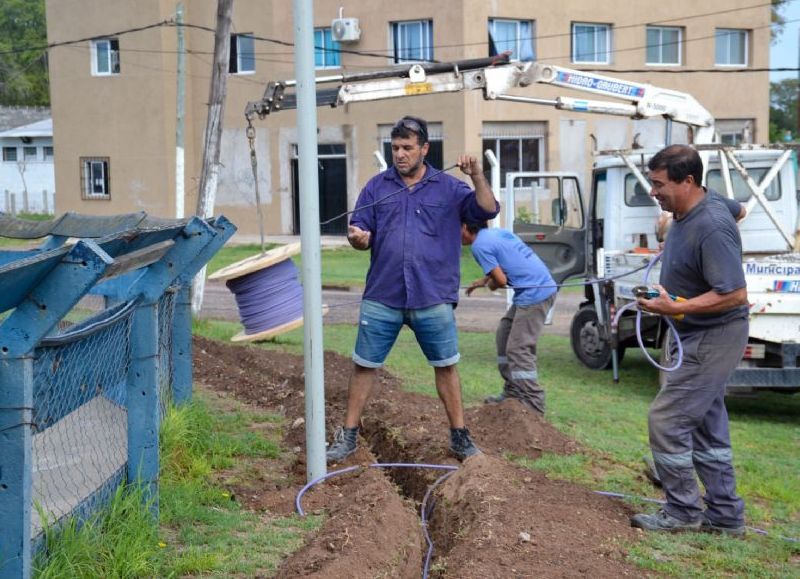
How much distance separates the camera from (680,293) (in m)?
6.20

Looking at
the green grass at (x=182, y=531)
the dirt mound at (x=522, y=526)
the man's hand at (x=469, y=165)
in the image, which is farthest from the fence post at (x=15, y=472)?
the man's hand at (x=469, y=165)

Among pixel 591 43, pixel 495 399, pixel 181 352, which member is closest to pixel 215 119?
pixel 495 399

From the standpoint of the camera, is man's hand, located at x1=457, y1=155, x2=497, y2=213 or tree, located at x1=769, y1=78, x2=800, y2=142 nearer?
man's hand, located at x1=457, y1=155, x2=497, y2=213

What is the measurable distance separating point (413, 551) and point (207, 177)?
11.3 meters

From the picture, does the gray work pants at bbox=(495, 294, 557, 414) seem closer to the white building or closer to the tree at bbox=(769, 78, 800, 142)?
the white building

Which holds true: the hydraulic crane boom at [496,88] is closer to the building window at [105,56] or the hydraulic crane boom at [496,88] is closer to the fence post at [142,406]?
the fence post at [142,406]

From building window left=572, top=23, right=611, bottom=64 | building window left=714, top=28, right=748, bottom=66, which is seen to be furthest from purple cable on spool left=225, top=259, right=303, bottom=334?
building window left=714, top=28, right=748, bottom=66

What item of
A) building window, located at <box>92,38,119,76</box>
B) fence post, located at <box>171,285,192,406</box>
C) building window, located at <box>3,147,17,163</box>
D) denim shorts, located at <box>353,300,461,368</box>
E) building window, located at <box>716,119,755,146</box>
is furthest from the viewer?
building window, located at <box>3,147,17,163</box>

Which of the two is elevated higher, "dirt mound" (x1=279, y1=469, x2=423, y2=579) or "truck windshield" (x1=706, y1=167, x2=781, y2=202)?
"truck windshield" (x1=706, y1=167, x2=781, y2=202)

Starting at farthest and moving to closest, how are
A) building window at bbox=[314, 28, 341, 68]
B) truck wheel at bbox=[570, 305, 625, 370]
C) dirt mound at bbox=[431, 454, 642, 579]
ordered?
building window at bbox=[314, 28, 341, 68] < truck wheel at bbox=[570, 305, 625, 370] < dirt mound at bbox=[431, 454, 642, 579]

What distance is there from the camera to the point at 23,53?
205 feet

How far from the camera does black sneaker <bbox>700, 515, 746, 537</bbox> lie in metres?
6.20

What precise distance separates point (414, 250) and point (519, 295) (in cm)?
289

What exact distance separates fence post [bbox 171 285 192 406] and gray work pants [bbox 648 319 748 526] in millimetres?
3690
